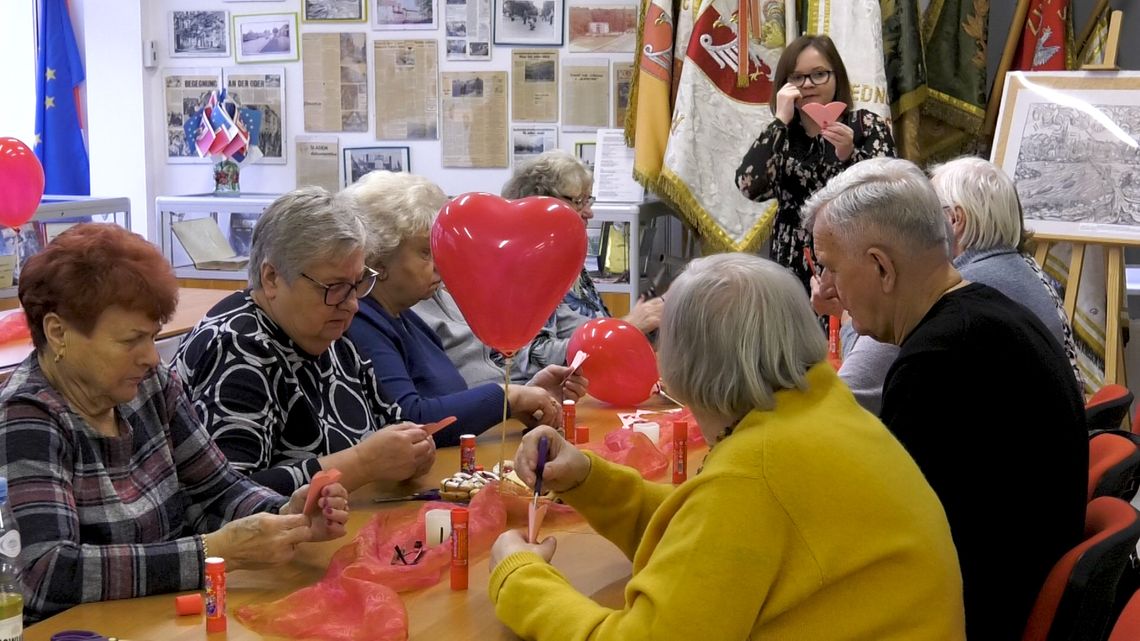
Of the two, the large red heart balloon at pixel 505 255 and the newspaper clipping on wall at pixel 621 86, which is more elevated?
the newspaper clipping on wall at pixel 621 86

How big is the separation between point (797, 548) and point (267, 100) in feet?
18.5

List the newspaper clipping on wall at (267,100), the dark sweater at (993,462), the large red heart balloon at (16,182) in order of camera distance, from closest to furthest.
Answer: the dark sweater at (993,462) < the large red heart balloon at (16,182) < the newspaper clipping on wall at (267,100)

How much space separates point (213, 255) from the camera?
19.6 ft

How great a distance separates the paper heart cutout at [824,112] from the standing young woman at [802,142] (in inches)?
1.5

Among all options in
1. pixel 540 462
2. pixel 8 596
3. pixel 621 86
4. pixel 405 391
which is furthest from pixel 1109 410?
pixel 621 86

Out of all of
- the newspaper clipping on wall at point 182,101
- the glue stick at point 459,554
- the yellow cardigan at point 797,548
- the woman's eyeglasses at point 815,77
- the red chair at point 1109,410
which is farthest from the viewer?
the newspaper clipping on wall at point 182,101

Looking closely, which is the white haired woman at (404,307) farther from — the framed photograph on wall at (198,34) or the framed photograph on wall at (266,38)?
the framed photograph on wall at (198,34)

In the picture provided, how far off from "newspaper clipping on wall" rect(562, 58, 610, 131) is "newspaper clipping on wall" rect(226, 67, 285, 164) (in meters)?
1.58

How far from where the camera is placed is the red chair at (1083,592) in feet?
5.57

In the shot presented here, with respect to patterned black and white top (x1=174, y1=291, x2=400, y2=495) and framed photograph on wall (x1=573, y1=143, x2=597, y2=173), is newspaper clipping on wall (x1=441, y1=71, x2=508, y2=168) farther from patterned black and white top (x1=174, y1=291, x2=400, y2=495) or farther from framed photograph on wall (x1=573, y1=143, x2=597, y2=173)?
patterned black and white top (x1=174, y1=291, x2=400, y2=495)

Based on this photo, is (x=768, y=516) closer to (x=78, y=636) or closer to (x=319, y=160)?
(x=78, y=636)

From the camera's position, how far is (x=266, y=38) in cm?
661

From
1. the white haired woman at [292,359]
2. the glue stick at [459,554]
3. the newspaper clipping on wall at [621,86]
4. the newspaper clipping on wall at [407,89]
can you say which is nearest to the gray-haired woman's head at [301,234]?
the white haired woman at [292,359]

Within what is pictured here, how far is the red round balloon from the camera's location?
320 cm
